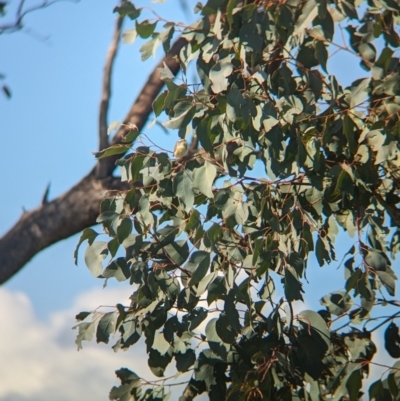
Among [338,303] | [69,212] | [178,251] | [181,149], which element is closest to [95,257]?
[178,251]

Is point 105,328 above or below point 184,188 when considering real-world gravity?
below

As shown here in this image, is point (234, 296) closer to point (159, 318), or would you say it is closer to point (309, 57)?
point (159, 318)

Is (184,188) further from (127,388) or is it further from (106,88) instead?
(106,88)

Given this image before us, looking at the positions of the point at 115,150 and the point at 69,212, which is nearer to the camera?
the point at 115,150

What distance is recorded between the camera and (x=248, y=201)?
65.5 inches

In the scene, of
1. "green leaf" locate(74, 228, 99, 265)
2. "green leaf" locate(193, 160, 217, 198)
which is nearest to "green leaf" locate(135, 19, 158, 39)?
"green leaf" locate(193, 160, 217, 198)

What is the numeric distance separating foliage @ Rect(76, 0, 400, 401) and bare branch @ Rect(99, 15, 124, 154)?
177 cm

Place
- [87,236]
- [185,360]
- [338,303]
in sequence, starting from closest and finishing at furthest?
[87,236] < [185,360] < [338,303]

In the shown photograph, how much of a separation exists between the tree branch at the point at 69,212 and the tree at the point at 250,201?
1.75 metres

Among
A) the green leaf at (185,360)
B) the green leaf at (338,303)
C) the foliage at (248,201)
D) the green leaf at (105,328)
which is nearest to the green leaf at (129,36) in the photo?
the foliage at (248,201)

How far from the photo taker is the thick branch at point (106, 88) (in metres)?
3.46

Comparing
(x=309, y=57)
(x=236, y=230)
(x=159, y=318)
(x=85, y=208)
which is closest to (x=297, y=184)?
(x=236, y=230)

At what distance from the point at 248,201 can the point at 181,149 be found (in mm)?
203

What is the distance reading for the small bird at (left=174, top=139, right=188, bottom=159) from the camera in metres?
1.60
